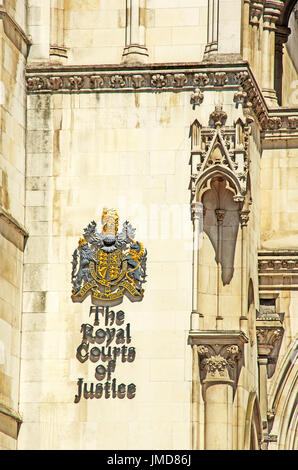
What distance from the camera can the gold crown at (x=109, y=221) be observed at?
3903 cm

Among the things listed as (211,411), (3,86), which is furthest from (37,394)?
(3,86)

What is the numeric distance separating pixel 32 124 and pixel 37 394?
5476 millimetres

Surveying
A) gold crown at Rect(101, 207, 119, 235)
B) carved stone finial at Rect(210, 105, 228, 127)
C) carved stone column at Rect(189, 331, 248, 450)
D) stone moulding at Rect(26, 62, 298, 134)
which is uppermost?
stone moulding at Rect(26, 62, 298, 134)

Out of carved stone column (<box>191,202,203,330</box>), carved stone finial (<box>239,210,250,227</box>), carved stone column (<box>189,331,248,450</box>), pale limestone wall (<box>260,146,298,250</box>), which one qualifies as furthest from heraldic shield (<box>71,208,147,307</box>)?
pale limestone wall (<box>260,146,298,250</box>)

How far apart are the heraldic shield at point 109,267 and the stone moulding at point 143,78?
2.80 metres

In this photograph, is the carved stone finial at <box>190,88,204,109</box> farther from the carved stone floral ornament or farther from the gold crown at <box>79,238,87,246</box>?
the gold crown at <box>79,238,87,246</box>

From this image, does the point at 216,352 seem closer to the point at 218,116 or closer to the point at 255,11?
the point at 218,116

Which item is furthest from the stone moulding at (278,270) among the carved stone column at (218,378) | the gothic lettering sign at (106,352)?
the gothic lettering sign at (106,352)

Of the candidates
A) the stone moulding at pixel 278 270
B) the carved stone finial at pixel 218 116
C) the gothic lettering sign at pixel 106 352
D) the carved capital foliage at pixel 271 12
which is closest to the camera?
the gothic lettering sign at pixel 106 352

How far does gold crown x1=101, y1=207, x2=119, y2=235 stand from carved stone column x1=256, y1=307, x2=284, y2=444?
4582mm

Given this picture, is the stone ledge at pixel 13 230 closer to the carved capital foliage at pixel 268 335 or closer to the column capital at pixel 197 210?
the column capital at pixel 197 210

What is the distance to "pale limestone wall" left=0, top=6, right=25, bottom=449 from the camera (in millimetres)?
37812

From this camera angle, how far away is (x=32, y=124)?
39.6 m

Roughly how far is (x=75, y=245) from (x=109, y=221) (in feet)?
2.73
